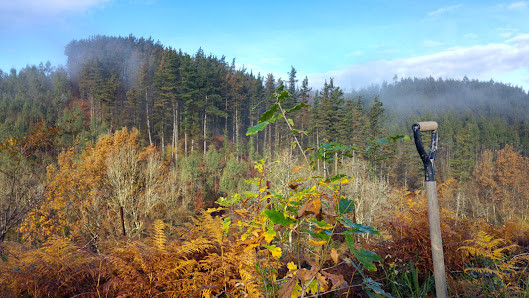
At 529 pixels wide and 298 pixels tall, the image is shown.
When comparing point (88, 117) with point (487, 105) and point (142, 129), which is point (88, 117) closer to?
point (142, 129)

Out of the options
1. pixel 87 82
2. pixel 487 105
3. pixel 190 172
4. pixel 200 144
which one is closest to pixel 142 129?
pixel 200 144

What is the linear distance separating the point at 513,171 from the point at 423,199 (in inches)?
1895

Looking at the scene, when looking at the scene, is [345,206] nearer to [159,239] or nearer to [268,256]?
[268,256]

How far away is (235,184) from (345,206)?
24520 millimetres

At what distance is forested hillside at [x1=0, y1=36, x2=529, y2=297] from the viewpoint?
4.81 ft

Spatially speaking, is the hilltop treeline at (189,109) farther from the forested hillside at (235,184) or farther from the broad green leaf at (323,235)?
the broad green leaf at (323,235)

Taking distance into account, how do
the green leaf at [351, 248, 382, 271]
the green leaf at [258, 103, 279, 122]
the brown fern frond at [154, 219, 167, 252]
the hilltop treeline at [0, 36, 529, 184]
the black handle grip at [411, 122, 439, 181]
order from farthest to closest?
the hilltop treeline at [0, 36, 529, 184] → the brown fern frond at [154, 219, 167, 252] → the black handle grip at [411, 122, 439, 181] → the green leaf at [258, 103, 279, 122] → the green leaf at [351, 248, 382, 271]

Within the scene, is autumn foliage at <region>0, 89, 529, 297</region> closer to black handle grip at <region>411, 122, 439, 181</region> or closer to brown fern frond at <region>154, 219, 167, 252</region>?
brown fern frond at <region>154, 219, 167, 252</region>

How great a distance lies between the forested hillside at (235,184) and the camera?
1.47m

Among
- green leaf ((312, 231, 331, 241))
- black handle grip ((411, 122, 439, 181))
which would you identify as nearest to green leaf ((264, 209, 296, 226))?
green leaf ((312, 231, 331, 241))

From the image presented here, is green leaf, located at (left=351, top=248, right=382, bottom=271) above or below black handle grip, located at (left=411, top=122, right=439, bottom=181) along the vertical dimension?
below

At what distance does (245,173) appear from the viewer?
28.8 meters

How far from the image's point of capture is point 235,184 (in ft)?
83.1

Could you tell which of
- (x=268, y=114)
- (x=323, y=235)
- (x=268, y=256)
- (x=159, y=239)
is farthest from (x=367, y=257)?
(x=159, y=239)
